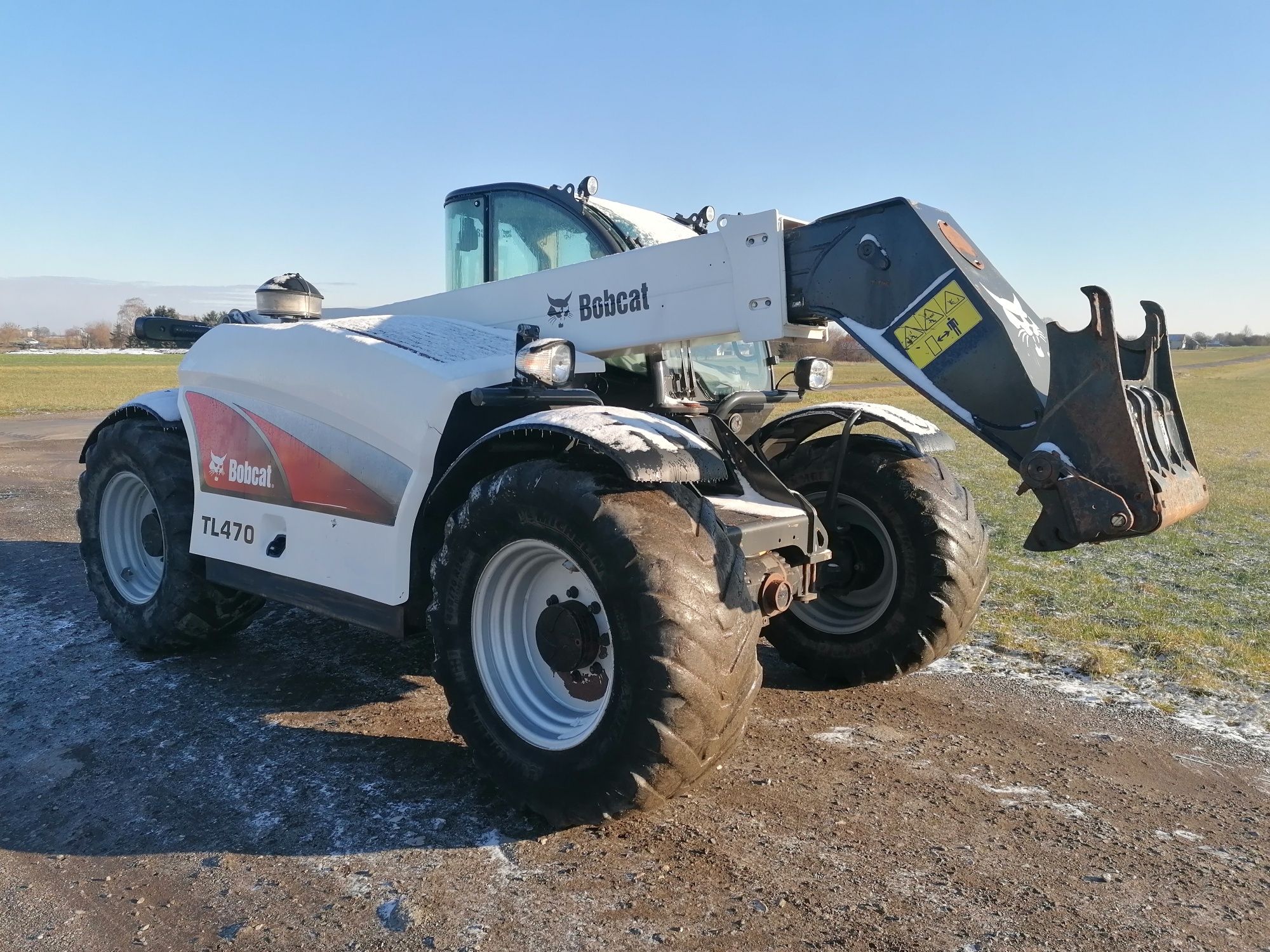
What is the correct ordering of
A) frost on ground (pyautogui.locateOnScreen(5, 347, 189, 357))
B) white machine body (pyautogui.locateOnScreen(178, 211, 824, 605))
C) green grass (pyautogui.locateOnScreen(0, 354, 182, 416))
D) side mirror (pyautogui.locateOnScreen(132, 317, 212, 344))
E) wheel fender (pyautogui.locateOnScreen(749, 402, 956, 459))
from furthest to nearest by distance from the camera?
1. frost on ground (pyautogui.locateOnScreen(5, 347, 189, 357))
2. green grass (pyautogui.locateOnScreen(0, 354, 182, 416))
3. side mirror (pyautogui.locateOnScreen(132, 317, 212, 344))
4. wheel fender (pyautogui.locateOnScreen(749, 402, 956, 459))
5. white machine body (pyautogui.locateOnScreen(178, 211, 824, 605))

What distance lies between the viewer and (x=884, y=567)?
5125mm

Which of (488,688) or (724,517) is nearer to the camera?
(488,688)

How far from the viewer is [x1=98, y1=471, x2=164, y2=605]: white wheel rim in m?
6.26

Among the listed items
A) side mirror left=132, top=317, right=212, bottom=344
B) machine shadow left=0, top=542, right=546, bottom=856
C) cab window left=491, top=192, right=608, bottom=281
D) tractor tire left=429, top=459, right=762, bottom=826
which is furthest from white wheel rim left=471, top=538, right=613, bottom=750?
side mirror left=132, top=317, right=212, bottom=344

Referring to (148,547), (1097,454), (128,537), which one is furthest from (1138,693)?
(128,537)

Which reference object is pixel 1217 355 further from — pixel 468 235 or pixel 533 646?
pixel 533 646

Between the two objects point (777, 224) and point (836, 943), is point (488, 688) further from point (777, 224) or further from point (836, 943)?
point (777, 224)

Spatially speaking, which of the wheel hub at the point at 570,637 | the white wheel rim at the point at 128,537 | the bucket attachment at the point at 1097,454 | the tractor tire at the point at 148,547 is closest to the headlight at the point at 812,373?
the bucket attachment at the point at 1097,454

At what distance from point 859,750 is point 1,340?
118 m

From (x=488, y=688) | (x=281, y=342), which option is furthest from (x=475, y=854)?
(x=281, y=342)

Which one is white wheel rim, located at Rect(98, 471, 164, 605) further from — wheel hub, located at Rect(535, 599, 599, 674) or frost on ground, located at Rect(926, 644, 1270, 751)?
frost on ground, located at Rect(926, 644, 1270, 751)

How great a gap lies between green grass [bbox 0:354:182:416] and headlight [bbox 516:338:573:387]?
25788mm

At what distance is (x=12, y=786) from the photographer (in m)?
4.00

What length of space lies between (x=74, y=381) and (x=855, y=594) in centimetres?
4558
